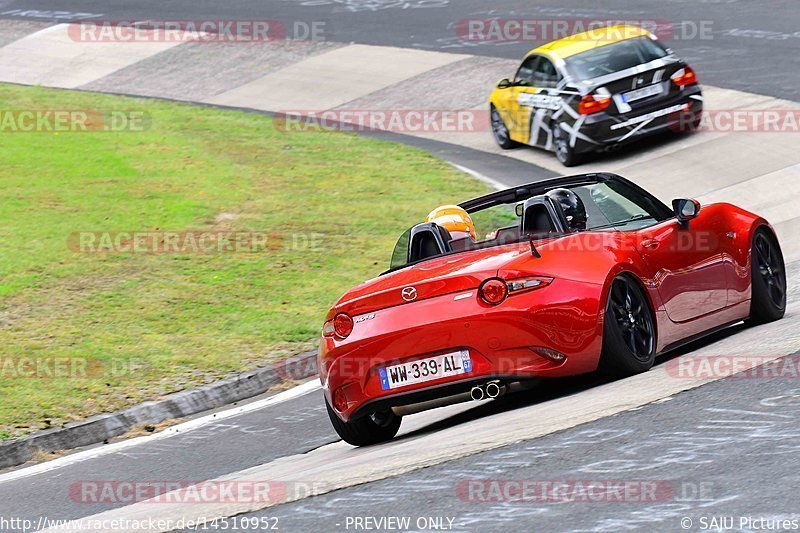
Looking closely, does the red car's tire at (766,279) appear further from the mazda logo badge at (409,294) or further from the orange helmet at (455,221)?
the mazda logo badge at (409,294)

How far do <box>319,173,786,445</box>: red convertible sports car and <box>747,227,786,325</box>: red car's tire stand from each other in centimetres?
41

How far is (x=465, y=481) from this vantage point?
6172mm

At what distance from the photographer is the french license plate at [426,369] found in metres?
7.55

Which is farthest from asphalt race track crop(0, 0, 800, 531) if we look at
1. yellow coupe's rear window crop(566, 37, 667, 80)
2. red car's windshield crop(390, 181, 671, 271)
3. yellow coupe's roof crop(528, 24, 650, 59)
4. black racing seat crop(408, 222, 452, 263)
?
yellow coupe's roof crop(528, 24, 650, 59)

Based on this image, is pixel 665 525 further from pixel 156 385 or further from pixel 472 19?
pixel 472 19

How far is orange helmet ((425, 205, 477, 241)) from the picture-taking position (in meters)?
8.53

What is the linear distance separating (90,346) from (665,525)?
7.60 meters

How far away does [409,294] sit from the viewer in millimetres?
7750

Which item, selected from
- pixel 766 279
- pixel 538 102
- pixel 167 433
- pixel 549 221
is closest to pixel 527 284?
pixel 549 221

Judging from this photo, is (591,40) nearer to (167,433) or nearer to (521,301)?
(167,433)

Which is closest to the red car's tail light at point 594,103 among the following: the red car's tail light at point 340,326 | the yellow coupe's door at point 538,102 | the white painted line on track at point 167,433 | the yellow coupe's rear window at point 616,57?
the yellow coupe's rear window at point 616,57

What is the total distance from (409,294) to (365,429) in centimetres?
100

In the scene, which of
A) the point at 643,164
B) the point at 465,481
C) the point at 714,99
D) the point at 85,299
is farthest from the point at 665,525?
the point at 714,99

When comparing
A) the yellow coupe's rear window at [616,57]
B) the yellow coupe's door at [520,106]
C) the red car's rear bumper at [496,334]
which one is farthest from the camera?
the yellow coupe's door at [520,106]
